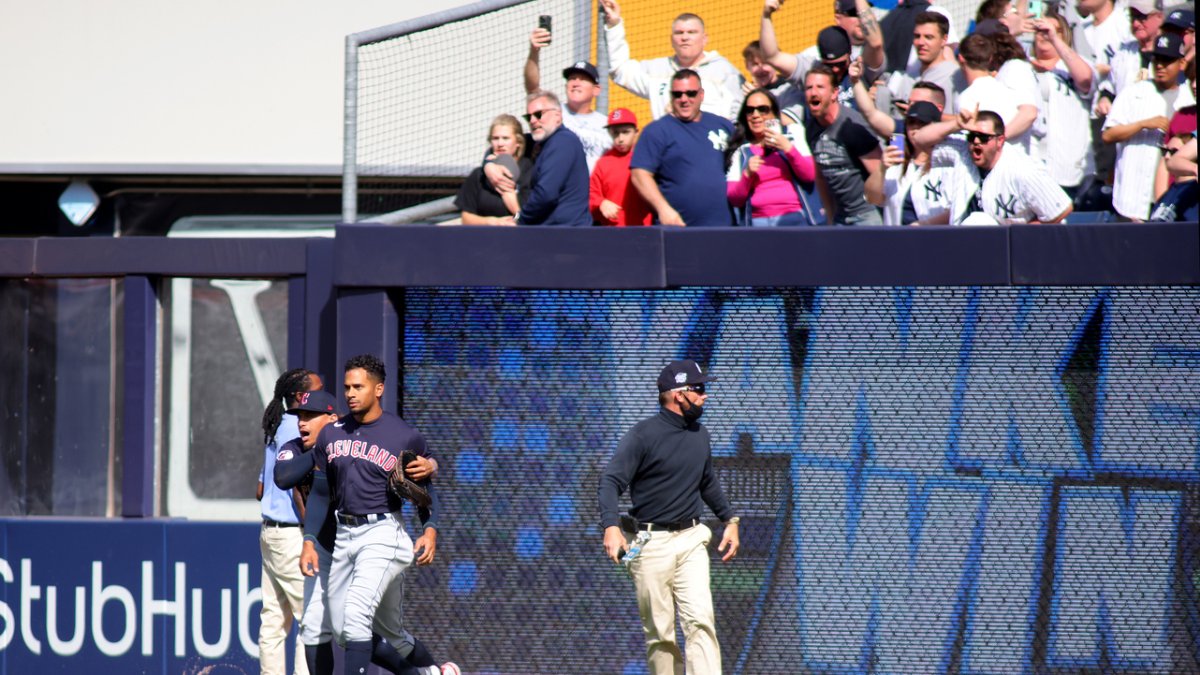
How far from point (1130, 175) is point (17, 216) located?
31.3 feet

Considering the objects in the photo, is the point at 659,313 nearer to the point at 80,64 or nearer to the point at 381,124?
the point at 381,124

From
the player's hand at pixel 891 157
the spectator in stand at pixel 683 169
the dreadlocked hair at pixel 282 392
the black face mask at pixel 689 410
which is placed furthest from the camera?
the player's hand at pixel 891 157

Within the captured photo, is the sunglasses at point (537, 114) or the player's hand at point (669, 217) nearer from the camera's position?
the player's hand at point (669, 217)

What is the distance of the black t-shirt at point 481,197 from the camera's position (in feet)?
27.9

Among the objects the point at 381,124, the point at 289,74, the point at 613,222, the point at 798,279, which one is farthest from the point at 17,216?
the point at 798,279

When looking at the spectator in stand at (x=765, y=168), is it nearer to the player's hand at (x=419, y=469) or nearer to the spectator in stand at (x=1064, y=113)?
the spectator in stand at (x=1064, y=113)

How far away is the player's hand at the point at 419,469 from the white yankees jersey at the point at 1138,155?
4.45m

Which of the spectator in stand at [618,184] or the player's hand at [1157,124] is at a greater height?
the player's hand at [1157,124]

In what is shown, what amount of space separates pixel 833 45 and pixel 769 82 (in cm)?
79

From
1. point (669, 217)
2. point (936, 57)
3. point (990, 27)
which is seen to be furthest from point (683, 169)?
point (990, 27)

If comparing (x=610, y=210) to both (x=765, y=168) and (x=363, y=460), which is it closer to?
(x=765, y=168)

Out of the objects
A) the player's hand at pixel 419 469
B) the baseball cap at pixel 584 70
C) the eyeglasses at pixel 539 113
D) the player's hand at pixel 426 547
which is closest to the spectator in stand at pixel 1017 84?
the baseball cap at pixel 584 70

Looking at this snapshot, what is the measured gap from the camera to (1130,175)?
853 centimetres

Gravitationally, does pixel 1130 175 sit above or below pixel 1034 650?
above
